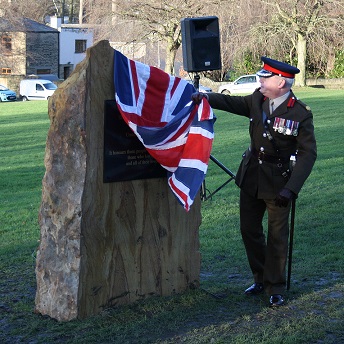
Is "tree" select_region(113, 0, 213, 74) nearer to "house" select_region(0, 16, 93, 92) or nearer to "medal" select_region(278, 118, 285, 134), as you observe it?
"house" select_region(0, 16, 93, 92)

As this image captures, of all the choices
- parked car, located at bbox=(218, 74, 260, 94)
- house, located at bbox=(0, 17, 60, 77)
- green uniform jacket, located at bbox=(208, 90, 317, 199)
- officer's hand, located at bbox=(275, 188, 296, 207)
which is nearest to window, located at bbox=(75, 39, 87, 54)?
house, located at bbox=(0, 17, 60, 77)

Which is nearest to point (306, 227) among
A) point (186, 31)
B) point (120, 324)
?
point (186, 31)

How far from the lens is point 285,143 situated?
619cm

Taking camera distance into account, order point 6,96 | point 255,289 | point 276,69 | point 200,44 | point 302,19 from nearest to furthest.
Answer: point 276,69 < point 255,289 < point 200,44 < point 302,19 < point 6,96

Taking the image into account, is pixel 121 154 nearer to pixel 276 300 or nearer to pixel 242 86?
pixel 276 300

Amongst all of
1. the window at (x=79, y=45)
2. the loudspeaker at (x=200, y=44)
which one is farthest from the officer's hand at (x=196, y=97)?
the window at (x=79, y=45)

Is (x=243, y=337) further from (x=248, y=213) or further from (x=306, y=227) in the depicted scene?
(x=306, y=227)

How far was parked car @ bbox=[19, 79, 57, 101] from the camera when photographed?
184 ft

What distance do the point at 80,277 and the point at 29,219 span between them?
182 inches

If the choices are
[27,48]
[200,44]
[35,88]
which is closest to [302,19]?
[35,88]

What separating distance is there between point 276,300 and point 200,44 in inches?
151

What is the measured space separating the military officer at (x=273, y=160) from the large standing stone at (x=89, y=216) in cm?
69

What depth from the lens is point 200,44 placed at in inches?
361

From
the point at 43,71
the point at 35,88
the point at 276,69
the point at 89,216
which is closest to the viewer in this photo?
the point at 89,216
